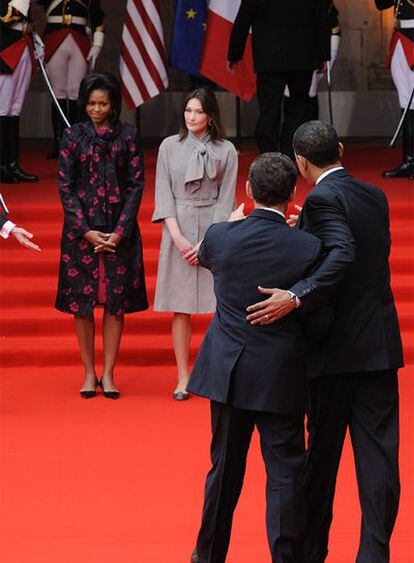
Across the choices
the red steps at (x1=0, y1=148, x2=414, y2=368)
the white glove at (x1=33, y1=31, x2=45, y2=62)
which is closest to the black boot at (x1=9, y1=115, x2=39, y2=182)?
the white glove at (x1=33, y1=31, x2=45, y2=62)

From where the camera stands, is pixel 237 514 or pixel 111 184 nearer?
pixel 237 514

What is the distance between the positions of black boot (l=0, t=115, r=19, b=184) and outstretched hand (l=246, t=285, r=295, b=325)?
20.1ft

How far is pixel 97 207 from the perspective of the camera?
6805mm

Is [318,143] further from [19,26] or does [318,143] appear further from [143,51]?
[143,51]

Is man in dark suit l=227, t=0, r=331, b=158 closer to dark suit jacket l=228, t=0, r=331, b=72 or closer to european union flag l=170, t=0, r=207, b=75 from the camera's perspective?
dark suit jacket l=228, t=0, r=331, b=72

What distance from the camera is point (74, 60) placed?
1090 cm

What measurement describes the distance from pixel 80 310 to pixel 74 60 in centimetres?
448

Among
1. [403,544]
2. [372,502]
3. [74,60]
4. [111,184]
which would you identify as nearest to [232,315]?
[372,502]

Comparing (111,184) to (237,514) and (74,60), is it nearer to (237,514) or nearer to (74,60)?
(237,514)

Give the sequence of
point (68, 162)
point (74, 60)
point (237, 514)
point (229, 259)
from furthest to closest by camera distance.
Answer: point (74, 60) → point (68, 162) → point (237, 514) → point (229, 259)

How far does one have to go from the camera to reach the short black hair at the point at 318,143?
4.35 meters

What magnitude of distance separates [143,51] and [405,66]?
234cm

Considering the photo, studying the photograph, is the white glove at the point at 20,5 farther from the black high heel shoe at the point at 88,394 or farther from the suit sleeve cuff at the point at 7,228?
the suit sleeve cuff at the point at 7,228

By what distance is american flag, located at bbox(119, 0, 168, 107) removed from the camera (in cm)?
1146
